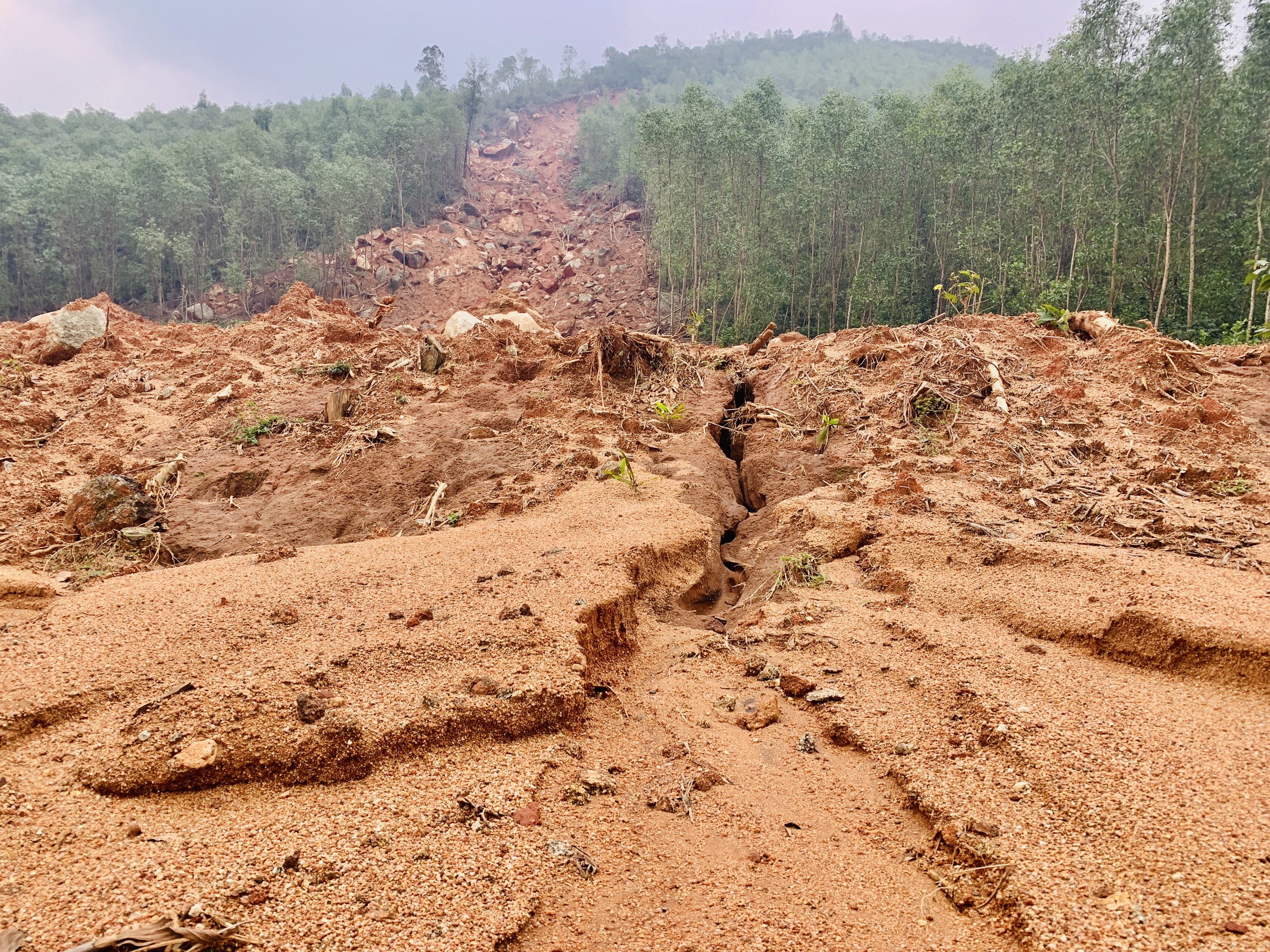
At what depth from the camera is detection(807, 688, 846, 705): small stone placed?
3.05m

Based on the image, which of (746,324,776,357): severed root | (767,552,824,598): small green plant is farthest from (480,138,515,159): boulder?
(767,552,824,598): small green plant

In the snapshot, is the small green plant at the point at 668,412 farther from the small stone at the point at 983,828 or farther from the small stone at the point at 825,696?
the small stone at the point at 983,828

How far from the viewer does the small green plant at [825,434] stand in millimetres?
6199

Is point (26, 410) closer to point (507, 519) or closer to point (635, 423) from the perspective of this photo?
point (507, 519)

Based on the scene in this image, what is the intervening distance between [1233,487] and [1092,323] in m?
4.09

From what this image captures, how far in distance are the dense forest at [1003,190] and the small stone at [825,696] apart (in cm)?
610

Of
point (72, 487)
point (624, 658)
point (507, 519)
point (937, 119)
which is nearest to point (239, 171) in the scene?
point (937, 119)

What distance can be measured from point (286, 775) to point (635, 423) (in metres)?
4.93

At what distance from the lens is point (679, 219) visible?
1113 inches

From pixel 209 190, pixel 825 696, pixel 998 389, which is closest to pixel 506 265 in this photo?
pixel 209 190

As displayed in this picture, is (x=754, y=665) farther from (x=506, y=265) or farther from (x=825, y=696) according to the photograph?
(x=506, y=265)

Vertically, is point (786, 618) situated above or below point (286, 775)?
below

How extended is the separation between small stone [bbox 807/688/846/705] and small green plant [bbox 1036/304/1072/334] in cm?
691

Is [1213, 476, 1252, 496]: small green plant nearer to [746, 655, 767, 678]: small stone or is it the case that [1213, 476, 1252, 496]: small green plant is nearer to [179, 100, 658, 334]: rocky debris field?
[746, 655, 767, 678]: small stone
